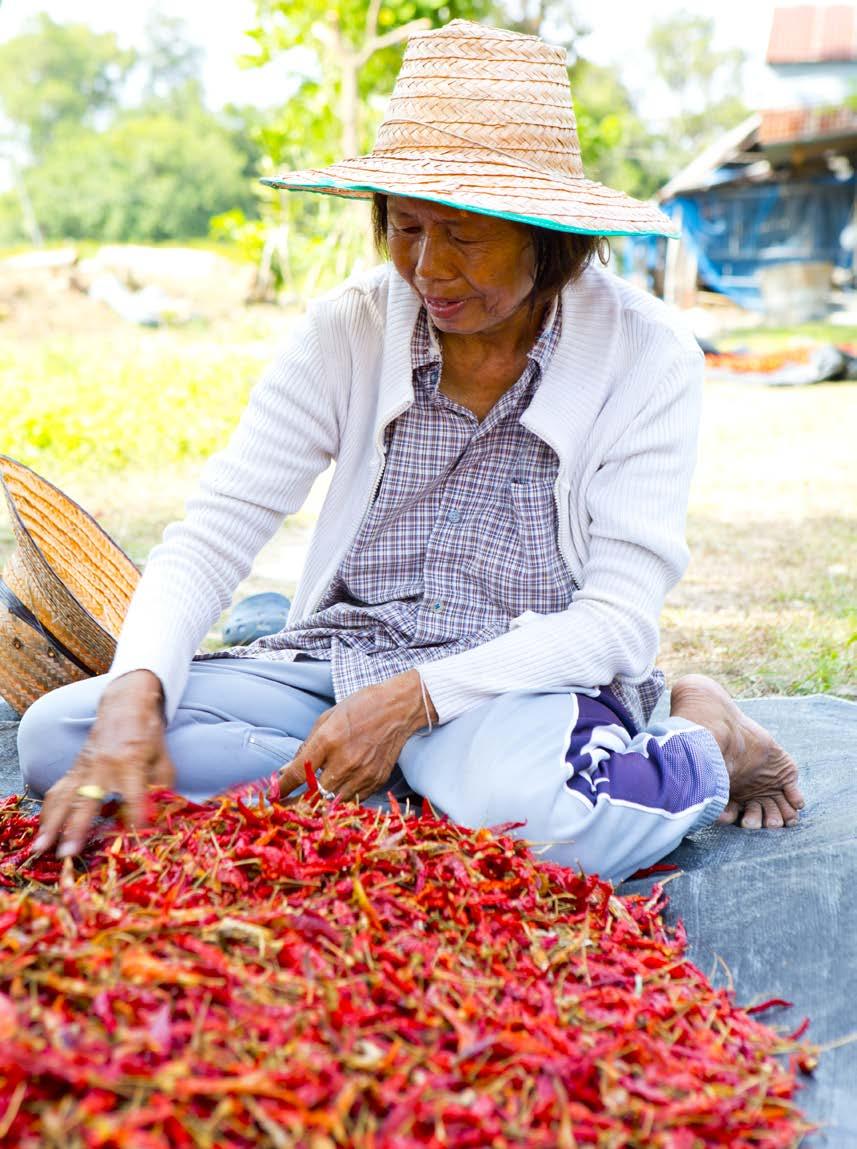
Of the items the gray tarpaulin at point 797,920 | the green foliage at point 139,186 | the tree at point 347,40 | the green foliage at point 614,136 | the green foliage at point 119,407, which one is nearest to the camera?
the gray tarpaulin at point 797,920

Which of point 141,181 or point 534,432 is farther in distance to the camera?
point 141,181

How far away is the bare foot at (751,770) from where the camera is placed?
2654mm

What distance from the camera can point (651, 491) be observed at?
251cm

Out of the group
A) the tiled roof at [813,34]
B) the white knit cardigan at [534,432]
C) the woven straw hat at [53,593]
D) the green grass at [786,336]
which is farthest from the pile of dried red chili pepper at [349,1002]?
the tiled roof at [813,34]

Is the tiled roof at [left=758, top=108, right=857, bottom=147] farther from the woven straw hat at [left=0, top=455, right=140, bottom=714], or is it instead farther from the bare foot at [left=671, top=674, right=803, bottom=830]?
the bare foot at [left=671, top=674, right=803, bottom=830]

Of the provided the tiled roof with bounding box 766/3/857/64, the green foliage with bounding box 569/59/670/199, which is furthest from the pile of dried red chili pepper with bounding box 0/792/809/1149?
the tiled roof with bounding box 766/3/857/64

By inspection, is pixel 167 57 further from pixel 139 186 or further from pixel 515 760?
pixel 515 760

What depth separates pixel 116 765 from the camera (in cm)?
212

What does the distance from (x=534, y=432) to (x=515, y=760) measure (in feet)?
2.08

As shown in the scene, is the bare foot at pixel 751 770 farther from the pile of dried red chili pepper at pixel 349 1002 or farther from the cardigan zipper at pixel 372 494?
the cardigan zipper at pixel 372 494

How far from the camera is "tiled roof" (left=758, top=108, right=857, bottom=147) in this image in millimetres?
19578

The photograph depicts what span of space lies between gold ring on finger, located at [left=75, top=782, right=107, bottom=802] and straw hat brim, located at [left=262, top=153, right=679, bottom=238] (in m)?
1.07

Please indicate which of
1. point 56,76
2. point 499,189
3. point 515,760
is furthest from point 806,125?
point 56,76

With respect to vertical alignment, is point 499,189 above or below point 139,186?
above
